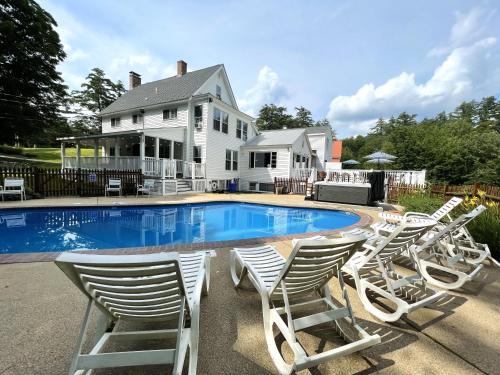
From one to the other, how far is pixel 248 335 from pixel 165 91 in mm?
19478

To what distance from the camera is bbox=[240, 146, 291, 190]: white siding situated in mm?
16547

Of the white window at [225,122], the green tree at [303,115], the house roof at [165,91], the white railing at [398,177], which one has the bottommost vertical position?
the white railing at [398,177]

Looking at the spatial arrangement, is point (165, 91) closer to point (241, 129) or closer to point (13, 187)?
point (241, 129)

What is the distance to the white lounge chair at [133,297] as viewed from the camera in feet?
3.97

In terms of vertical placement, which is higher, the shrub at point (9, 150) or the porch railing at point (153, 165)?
the shrub at point (9, 150)

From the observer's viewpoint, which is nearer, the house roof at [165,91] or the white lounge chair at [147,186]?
the white lounge chair at [147,186]

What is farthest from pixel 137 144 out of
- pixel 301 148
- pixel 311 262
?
pixel 311 262

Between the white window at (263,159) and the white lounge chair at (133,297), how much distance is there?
15709mm

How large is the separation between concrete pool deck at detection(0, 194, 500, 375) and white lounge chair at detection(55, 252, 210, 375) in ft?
0.95

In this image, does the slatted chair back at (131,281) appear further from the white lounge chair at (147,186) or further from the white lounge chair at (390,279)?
the white lounge chair at (147,186)

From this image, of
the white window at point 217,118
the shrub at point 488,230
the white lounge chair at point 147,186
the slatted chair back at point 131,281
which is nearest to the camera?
the slatted chair back at point 131,281

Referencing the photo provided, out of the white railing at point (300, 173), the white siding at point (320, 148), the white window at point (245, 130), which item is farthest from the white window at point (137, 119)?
the white siding at point (320, 148)

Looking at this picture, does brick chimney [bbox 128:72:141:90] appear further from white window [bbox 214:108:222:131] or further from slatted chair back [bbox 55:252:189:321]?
slatted chair back [bbox 55:252:189:321]

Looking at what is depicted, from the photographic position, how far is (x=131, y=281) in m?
1.35
